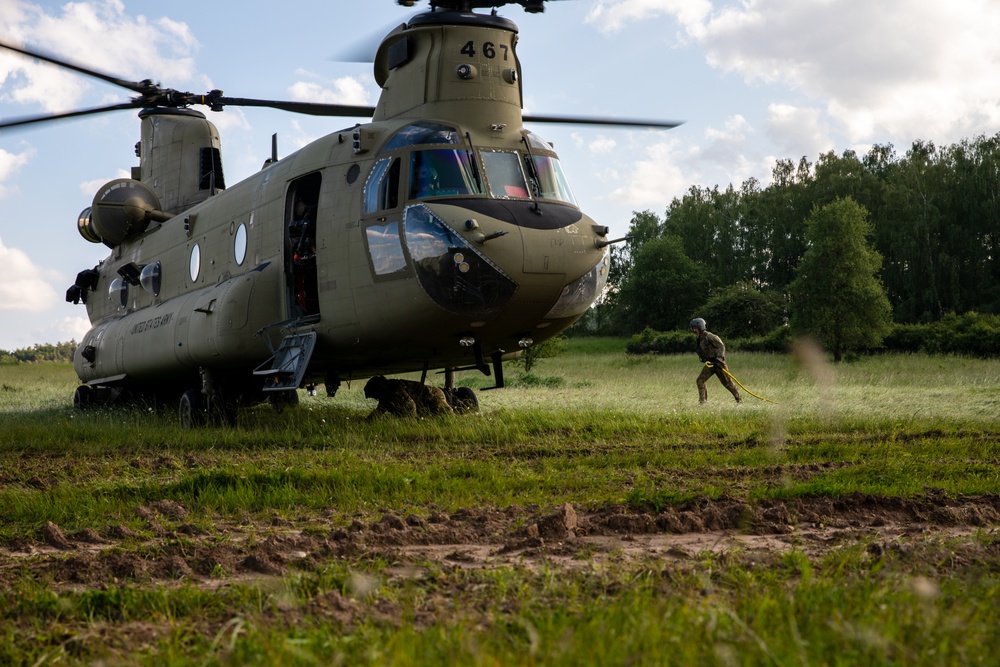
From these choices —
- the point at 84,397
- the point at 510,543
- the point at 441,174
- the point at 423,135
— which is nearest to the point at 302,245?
the point at 423,135

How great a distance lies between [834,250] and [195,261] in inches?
1074

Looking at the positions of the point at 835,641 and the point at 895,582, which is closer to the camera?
the point at 835,641

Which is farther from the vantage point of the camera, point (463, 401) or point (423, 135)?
point (463, 401)

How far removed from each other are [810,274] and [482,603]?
1370 inches

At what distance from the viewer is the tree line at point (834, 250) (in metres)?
36.0

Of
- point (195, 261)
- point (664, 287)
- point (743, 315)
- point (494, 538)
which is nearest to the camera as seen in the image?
point (494, 538)

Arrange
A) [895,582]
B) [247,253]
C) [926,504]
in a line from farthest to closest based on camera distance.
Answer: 1. [247,253]
2. [926,504]
3. [895,582]

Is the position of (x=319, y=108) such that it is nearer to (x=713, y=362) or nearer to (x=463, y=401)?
(x=463, y=401)

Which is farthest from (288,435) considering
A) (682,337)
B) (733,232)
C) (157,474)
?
(733,232)

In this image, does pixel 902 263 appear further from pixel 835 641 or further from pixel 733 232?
pixel 835 641

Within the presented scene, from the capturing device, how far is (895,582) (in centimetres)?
387

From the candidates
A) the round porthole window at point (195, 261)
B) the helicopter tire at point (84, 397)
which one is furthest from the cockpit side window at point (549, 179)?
the helicopter tire at point (84, 397)

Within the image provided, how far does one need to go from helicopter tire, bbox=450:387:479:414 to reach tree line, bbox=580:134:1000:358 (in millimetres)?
9686

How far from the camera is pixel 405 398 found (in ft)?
45.3
